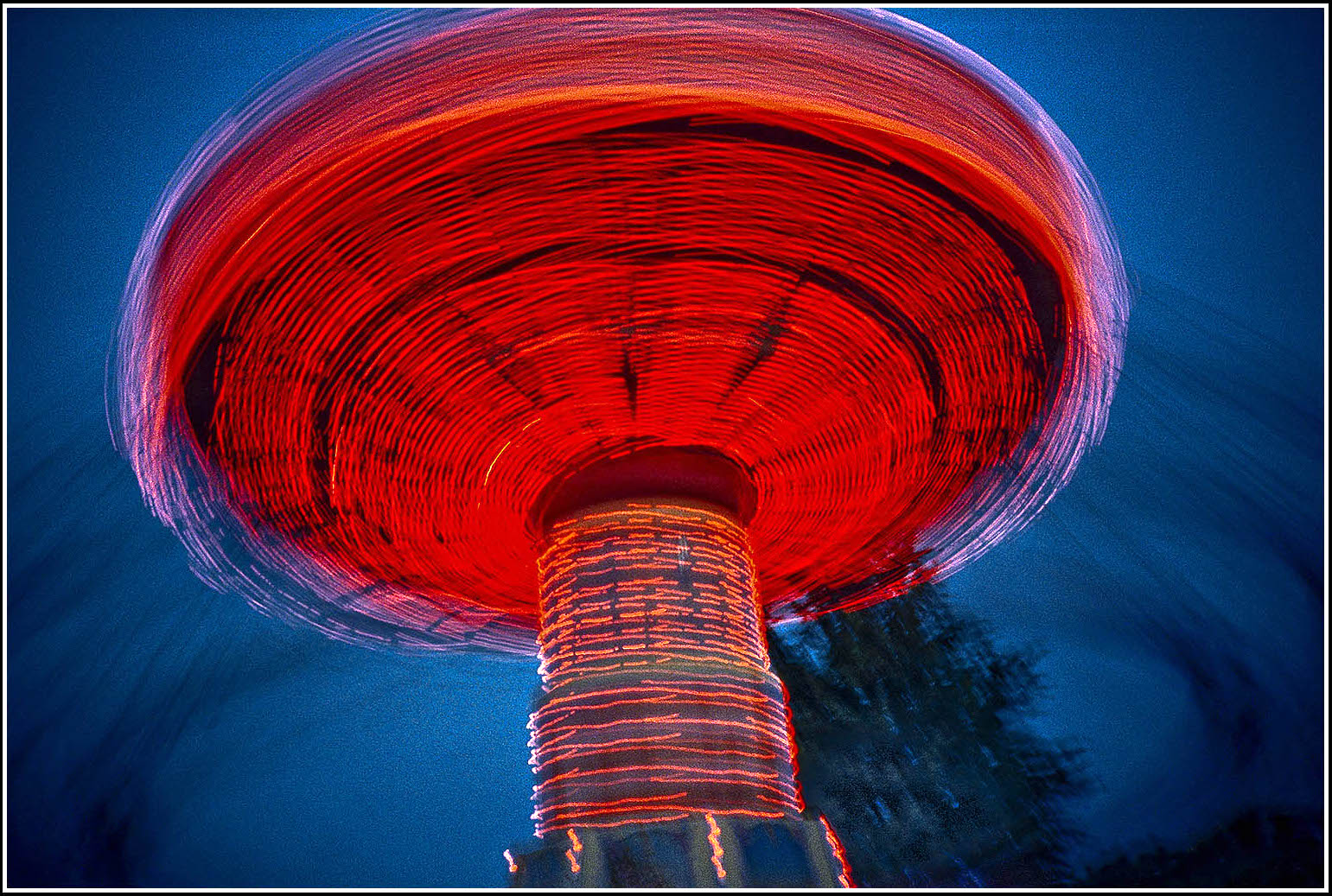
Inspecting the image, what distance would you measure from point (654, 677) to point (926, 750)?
7.38 m

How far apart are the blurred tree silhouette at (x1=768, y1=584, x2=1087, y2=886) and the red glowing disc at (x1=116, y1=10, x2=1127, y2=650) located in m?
5.95

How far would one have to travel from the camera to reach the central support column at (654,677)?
4020mm

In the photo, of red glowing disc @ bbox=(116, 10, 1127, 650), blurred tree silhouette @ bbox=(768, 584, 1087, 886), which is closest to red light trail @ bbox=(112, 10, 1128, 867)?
red glowing disc @ bbox=(116, 10, 1127, 650)

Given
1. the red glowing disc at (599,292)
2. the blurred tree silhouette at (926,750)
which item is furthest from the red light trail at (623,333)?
the blurred tree silhouette at (926,750)

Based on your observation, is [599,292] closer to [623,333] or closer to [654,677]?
[623,333]

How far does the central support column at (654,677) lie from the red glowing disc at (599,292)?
15.3 inches

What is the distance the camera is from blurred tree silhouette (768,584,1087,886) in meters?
10.3

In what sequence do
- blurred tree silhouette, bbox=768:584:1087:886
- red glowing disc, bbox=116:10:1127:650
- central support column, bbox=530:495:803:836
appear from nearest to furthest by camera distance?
red glowing disc, bbox=116:10:1127:650
central support column, bbox=530:495:803:836
blurred tree silhouette, bbox=768:584:1087:886

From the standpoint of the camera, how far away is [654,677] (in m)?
4.24

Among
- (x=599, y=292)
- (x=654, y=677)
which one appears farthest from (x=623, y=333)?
(x=654, y=677)

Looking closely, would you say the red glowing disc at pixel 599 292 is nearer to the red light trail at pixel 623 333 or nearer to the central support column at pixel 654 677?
the red light trail at pixel 623 333

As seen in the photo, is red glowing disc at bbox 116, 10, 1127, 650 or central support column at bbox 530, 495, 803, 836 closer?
red glowing disc at bbox 116, 10, 1127, 650

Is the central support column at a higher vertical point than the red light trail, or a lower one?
lower

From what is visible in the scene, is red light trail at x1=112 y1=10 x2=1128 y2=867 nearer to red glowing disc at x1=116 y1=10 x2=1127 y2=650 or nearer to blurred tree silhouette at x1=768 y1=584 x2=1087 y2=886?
red glowing disc at x1=116 y1=10 x2=1127 y2=650
